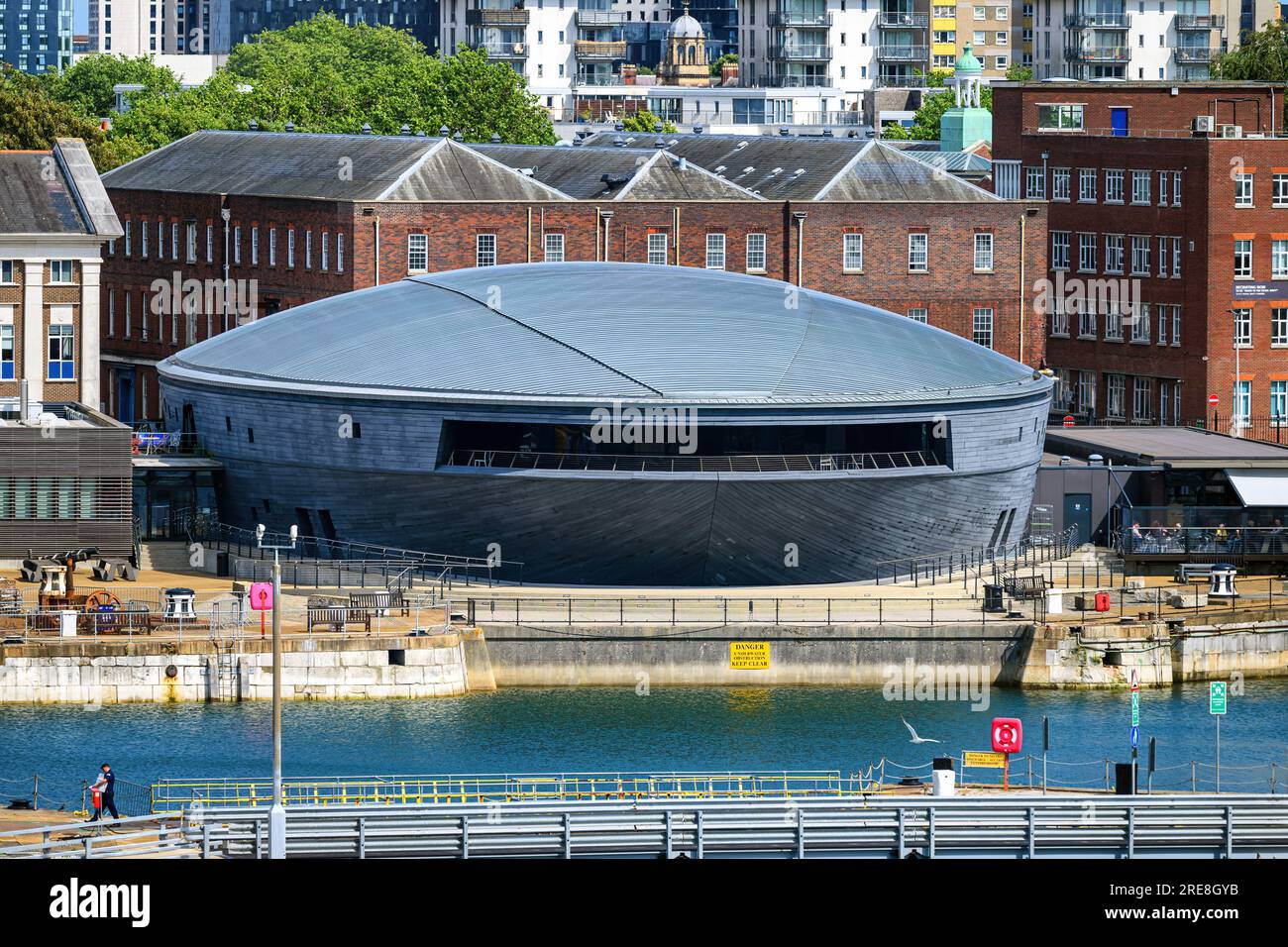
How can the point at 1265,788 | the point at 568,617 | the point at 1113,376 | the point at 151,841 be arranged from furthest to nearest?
the point at 1113,376 → the point at 568,617 → the point at 1265,788 → the point at 151,841

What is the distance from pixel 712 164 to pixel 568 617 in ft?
184

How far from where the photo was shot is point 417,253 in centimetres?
11944

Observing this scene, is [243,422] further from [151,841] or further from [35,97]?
[35,97]

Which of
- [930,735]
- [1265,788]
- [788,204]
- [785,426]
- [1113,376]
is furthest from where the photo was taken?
[1113,376]

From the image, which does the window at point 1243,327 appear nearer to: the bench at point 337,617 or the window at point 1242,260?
the window at point 1242,260

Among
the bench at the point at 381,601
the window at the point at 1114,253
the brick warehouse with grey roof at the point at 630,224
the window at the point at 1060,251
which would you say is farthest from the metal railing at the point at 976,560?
the window at the point at 1060,251

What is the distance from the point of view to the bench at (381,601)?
280ft

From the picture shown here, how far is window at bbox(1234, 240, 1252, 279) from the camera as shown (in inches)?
5030

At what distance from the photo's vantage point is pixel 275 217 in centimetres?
12588

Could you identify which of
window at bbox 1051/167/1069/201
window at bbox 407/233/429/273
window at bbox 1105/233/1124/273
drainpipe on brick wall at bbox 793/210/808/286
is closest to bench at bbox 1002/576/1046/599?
drainpipe on brick wall at bbox 793/210/808/286

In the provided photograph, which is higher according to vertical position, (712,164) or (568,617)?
(712,164)

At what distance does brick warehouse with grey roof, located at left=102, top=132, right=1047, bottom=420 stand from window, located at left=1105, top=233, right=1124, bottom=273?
340 inches

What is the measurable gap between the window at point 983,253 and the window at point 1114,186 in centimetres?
1103

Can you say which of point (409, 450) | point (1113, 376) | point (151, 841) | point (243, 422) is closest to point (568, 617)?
point (409, 450)
